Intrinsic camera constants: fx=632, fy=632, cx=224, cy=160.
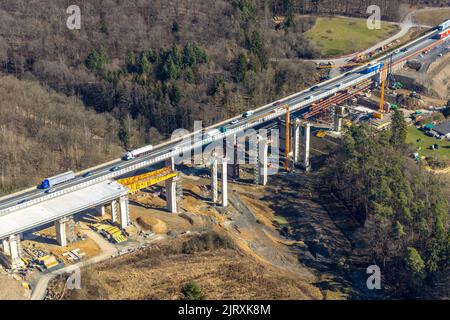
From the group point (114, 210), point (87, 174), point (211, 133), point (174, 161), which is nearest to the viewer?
point (114, 210)

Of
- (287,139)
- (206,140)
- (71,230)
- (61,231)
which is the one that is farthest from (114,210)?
(287,139)

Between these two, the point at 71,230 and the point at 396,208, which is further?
the point at 396,208

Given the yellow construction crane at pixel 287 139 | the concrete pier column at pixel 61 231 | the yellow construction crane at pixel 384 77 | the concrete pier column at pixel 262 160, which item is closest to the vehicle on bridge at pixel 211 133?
the concrete pier column at pixel 262 160

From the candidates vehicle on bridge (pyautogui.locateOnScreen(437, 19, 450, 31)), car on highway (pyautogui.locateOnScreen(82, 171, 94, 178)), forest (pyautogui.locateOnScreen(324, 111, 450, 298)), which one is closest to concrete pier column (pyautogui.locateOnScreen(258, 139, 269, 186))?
forest (pyautogui.locateOnScreen(324, 111, 450, 298))

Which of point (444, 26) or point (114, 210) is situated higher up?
point (444, 26)

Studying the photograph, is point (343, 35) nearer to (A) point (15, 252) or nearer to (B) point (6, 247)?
(B) point (6, 247)

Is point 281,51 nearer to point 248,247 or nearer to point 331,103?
point 331,103

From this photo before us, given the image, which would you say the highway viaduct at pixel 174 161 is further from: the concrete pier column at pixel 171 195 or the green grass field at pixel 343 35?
the green grass field at pixel 343 35
